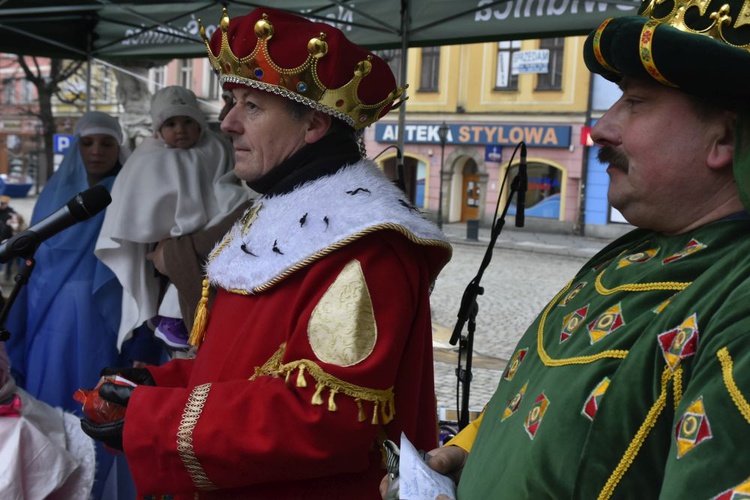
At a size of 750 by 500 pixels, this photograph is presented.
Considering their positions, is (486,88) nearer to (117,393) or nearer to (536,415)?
(117,393)

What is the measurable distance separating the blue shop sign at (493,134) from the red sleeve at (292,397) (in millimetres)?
18353

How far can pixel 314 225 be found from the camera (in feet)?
5.77

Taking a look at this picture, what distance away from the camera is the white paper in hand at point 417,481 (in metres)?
1.22

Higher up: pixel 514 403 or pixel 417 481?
pixel 514 403

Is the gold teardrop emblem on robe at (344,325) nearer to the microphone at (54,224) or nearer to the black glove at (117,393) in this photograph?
the black glove at (117,393)

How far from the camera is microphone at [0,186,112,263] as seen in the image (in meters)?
2.02

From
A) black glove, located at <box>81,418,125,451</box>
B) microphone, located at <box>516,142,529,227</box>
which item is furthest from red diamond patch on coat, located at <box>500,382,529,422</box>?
microphone, located at <box>516,142,529,227</box>

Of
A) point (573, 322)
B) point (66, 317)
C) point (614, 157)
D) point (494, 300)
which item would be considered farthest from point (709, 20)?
point (494, 300)

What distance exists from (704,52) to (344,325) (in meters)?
0.88

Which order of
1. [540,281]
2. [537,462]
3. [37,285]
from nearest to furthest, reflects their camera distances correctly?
[537,462] < [37,285] < [540,281]

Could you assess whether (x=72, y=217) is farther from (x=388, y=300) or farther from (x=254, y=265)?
(x=388, y=300)

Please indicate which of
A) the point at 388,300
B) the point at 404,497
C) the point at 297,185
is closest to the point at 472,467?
the point at 404,497

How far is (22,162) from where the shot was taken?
3466 cm

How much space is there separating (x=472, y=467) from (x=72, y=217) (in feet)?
4.30
